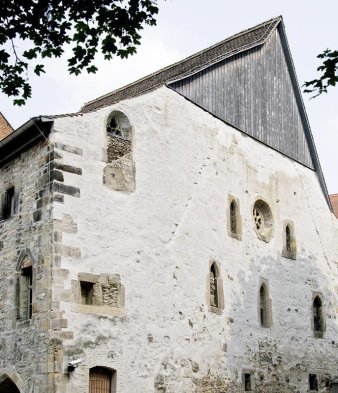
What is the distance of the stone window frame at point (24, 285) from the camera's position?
538 inches

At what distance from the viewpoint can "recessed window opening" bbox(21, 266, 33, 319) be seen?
13672mm

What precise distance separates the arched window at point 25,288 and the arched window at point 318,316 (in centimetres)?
921

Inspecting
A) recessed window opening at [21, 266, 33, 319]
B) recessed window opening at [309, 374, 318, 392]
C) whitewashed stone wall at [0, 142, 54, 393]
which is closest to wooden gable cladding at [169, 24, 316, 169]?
whitewashed stone wall at [0, 142, 54, 393]

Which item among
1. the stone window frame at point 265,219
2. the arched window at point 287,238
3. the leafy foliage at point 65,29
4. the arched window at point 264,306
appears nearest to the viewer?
the leafy foliage at point 65,29

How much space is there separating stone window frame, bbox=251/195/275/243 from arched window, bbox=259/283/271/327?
133 cm

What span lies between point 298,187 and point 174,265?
6.60 metres

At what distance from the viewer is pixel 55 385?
40.6 feet

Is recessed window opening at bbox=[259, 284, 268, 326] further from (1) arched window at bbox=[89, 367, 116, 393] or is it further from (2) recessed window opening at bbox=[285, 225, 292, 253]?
(1) arched window at bbox=[89, 367, 116, 393]

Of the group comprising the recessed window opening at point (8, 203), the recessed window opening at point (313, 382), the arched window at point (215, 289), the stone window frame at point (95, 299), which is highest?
the recessed window opening at point (8, 203)

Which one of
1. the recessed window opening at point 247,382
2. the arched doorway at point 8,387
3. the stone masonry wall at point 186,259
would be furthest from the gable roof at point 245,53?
the arched doorway at point 8,387

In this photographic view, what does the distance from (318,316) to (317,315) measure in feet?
0.15

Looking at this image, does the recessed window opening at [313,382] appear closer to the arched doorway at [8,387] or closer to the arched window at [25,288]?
the arched doorway at [8,387]

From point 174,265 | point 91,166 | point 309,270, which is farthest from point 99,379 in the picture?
point 309,270

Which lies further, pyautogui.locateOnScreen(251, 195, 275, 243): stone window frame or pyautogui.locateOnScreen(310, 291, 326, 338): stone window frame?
pyautogui.locateOnScreen(310, 291, 326, 338): stone window frame
